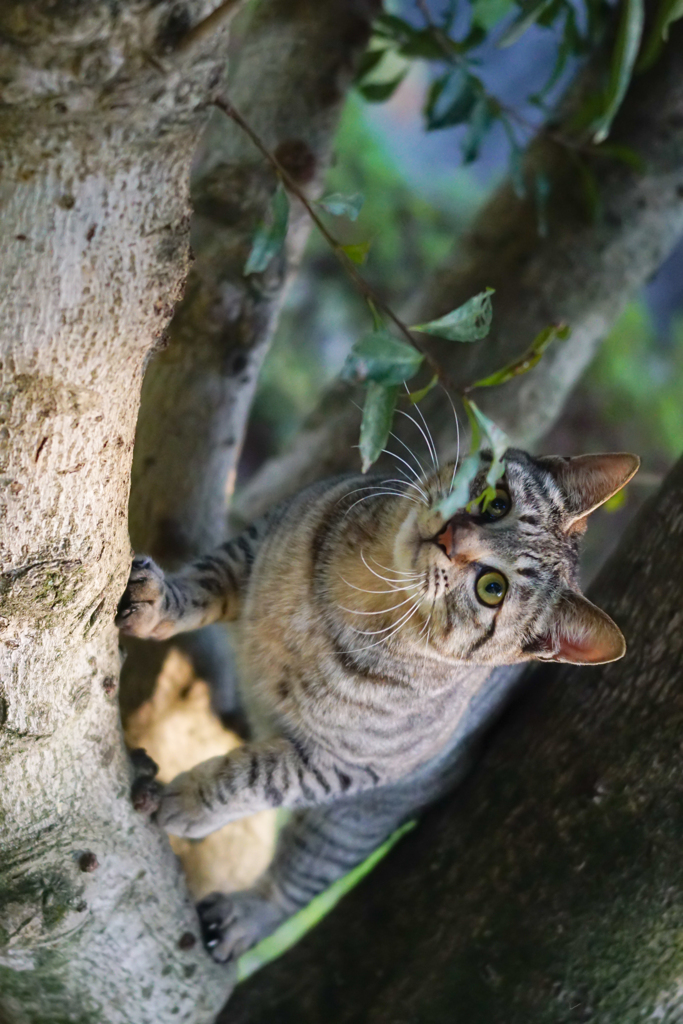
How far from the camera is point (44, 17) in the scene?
79cm

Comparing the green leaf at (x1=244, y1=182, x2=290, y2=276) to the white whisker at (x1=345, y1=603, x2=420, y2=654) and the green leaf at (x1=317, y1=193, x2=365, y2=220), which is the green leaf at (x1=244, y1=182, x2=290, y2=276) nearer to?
the green leaf at (x1=317, y1=193, x2=365, y2=220)

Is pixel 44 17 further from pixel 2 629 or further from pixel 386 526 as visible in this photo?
pixel 386 526

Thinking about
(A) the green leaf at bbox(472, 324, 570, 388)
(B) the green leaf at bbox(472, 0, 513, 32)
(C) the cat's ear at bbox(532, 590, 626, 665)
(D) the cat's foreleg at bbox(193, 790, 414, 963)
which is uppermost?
(A) the green leaf at bbox(472, 324, 570, 388)

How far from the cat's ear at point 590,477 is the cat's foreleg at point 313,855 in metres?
0.95

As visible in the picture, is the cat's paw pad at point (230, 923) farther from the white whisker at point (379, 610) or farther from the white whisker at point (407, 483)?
the white whisker at point (407, 483)

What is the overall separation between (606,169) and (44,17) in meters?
2.36

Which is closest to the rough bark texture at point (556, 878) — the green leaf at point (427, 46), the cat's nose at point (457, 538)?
the cat's nose at point (457, 538)

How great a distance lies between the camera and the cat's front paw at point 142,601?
5.37 feet

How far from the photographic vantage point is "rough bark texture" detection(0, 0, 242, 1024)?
854 millimetres

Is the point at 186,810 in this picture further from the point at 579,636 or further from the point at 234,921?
the point at 579,636

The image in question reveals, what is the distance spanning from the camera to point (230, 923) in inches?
80.4

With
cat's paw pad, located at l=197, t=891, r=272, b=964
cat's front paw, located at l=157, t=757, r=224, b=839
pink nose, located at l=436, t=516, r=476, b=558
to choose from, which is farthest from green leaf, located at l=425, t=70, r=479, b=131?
cat's paw pad, located at l=197, t=891, r=272, b=964

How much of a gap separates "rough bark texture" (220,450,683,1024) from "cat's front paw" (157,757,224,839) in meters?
0.56

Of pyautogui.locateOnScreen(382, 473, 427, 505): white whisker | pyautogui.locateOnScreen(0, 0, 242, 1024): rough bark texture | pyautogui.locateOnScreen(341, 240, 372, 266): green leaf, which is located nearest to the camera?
pyautogui.locateOnScreen(0, 0, 242, 1024): rough bark texture
